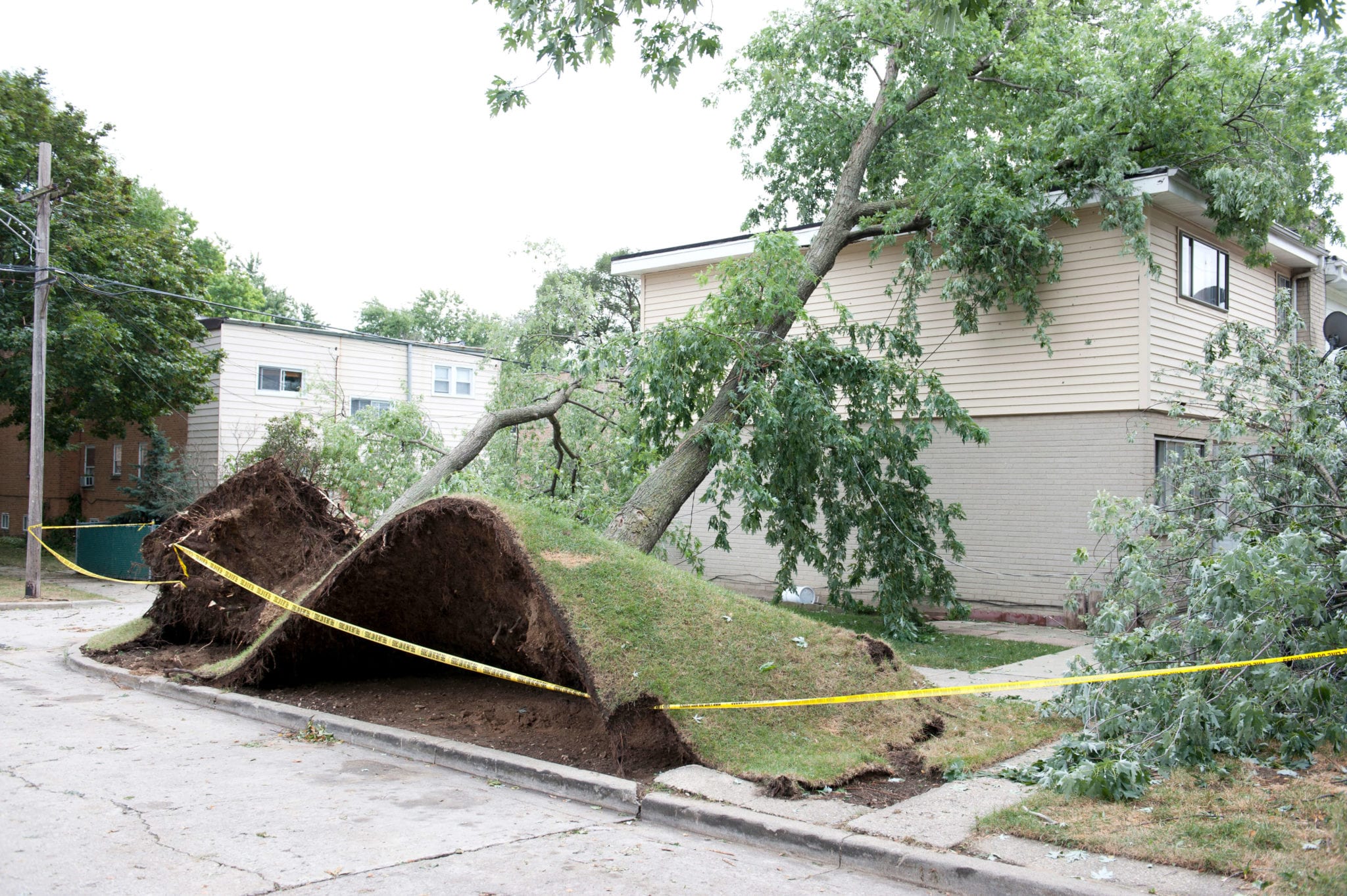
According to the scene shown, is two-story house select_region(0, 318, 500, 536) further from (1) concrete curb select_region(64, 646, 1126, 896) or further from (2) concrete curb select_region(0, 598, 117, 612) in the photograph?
(1) concrete curb select_region(64, 646, 1126, 896)

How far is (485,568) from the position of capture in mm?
7523

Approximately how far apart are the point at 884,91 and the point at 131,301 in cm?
1787

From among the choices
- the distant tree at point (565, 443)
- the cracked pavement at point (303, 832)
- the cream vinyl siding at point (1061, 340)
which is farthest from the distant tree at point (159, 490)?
the cracked pavement at point (303, 832)

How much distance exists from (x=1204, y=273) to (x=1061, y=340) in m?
2.65

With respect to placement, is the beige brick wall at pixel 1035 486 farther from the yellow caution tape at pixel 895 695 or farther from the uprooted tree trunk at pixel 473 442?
the yellow caution tape at pixel 895 695

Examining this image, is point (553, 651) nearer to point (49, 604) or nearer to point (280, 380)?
point (49, 604)

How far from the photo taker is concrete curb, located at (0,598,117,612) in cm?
1647

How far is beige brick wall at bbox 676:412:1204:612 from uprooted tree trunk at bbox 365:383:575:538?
A: 5.96m

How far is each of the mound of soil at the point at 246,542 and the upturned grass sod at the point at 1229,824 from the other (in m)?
7.16

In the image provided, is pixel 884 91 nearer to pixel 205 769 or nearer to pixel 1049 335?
pixel 1049 335

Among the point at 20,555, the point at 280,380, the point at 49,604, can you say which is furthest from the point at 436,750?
the point at 20,555

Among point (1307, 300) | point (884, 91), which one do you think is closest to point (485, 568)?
point (884, 91)

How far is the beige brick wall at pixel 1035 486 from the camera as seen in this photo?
13266mm

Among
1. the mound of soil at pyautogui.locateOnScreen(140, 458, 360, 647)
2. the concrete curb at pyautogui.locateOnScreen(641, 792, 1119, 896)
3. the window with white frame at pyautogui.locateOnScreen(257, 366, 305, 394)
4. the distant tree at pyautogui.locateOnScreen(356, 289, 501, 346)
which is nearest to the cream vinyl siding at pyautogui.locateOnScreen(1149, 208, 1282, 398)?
the concrete curb at pyautogui.locateOnScreen(641, 792, 1119, 896)
